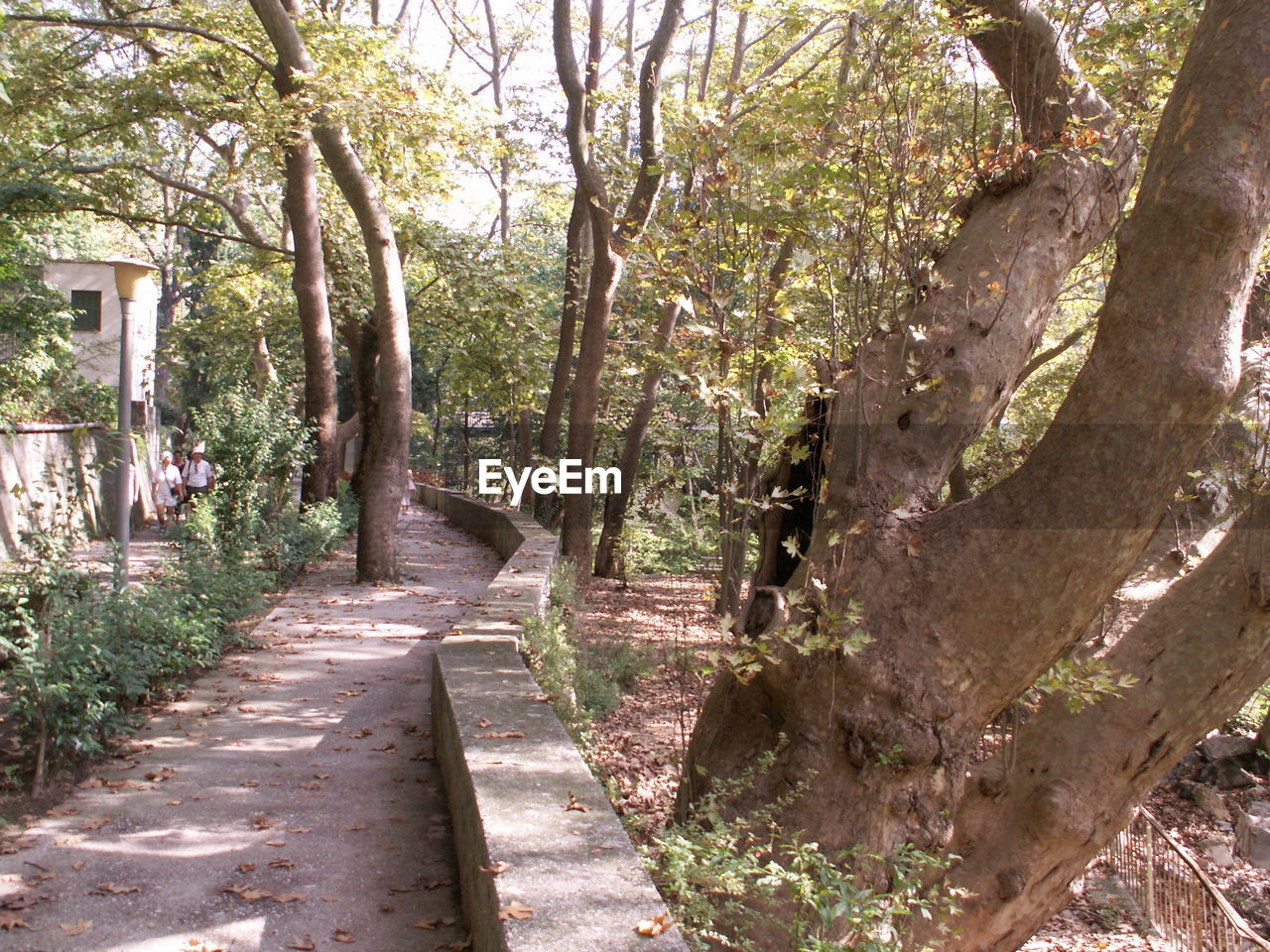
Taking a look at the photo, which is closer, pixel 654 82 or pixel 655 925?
pixel 655 925

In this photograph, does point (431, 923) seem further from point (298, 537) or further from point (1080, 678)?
point (298, 537)

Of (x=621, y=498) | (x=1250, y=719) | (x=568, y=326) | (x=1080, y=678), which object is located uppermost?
(x=568, y=326)

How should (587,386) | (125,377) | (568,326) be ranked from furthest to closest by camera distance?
1. (568,326)
2. (587,386)
3. (125,377)

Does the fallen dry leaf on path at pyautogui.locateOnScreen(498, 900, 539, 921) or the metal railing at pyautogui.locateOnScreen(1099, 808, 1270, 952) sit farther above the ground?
the fallen dry leaf on path at pyautogui.locateOnScreen(498, 900, 539, 921)

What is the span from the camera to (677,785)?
7.89 m

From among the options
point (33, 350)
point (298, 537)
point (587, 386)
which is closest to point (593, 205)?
point (587, 386)

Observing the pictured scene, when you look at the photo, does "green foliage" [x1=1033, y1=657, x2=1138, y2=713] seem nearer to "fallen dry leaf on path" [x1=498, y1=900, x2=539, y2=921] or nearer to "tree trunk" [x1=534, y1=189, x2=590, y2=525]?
"fallen dry leaf on path" [x1=498, y1=900, x2=539, y2=921]

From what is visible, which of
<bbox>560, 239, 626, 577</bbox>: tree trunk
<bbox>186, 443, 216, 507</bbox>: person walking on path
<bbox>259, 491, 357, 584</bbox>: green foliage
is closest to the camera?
<bbox>259, 491, 357, 584</bbox>: green foliage

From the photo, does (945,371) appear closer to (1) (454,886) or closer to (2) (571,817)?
(2) (571,817)

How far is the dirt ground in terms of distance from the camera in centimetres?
754

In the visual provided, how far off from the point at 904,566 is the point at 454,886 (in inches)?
97.5

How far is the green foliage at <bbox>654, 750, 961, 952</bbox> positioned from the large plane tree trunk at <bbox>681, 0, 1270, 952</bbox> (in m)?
0.14

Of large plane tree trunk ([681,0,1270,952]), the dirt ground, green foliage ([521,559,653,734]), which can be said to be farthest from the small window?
large plane tree trunk ([681,0,1270,952])

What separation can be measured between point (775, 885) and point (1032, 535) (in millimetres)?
1792
